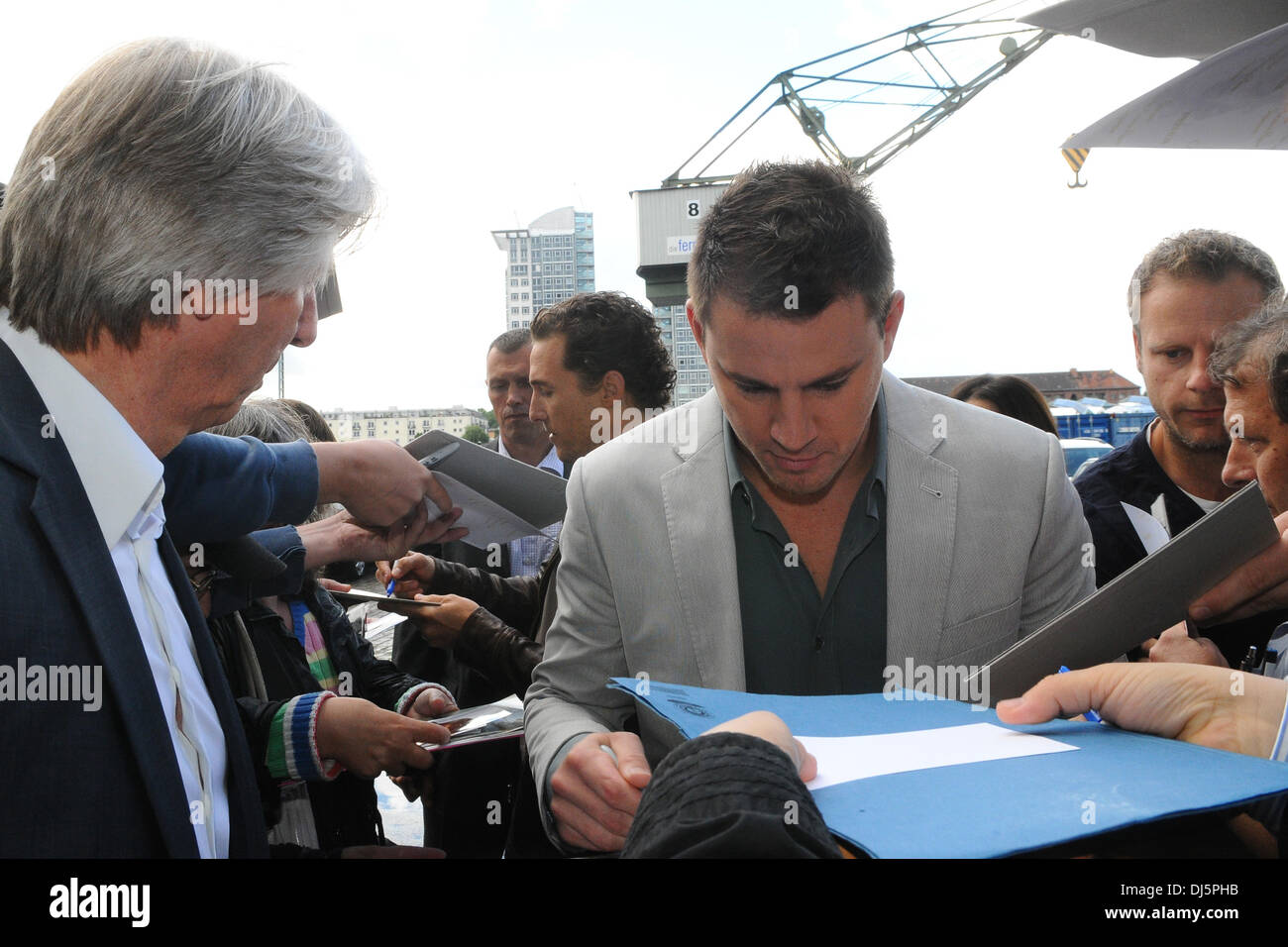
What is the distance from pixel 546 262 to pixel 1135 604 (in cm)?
4343

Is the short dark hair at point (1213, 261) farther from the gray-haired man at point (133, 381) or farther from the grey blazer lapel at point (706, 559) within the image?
the gray-haired man at point (133, 381)

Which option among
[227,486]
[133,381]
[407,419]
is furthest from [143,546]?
[407,419]

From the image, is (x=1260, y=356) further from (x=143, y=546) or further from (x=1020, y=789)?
(x=143, y=546)

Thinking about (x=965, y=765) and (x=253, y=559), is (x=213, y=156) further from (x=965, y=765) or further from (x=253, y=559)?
(x=965, y=765)

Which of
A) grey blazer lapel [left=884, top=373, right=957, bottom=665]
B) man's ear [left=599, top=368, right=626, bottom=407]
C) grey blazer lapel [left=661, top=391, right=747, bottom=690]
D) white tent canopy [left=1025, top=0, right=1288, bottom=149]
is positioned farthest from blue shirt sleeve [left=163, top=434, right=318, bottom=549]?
white tent canopy [left=1025, top=0, right=1288, bottom=149]

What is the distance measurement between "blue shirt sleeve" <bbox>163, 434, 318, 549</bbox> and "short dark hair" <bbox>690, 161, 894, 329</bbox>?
3.33ft

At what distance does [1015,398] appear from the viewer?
12.9ft

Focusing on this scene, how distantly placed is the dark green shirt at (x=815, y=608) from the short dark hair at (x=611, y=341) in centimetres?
192

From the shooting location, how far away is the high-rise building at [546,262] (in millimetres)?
39531

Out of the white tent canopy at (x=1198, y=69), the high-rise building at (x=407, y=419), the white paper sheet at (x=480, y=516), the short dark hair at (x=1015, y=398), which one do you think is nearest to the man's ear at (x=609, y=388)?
the white paper sheet at (x=480, y=516)

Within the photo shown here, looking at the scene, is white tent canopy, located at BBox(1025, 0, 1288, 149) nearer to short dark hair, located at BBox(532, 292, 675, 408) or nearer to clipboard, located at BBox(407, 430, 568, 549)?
clipboard, located at BBox(407, 430, 568, 549)

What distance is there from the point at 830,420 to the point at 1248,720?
932 millimetres

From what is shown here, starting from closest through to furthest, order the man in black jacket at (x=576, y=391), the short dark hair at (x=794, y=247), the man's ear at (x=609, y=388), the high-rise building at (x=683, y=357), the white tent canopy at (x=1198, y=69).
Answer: the short dark hair at (x=794, y=247), the white tent canopy at (x=1198, y=69), the man in black jacket at (x=576, y=391), the man's ear at (x=609, y=388), the high-rise building at (x=683, y=357)
